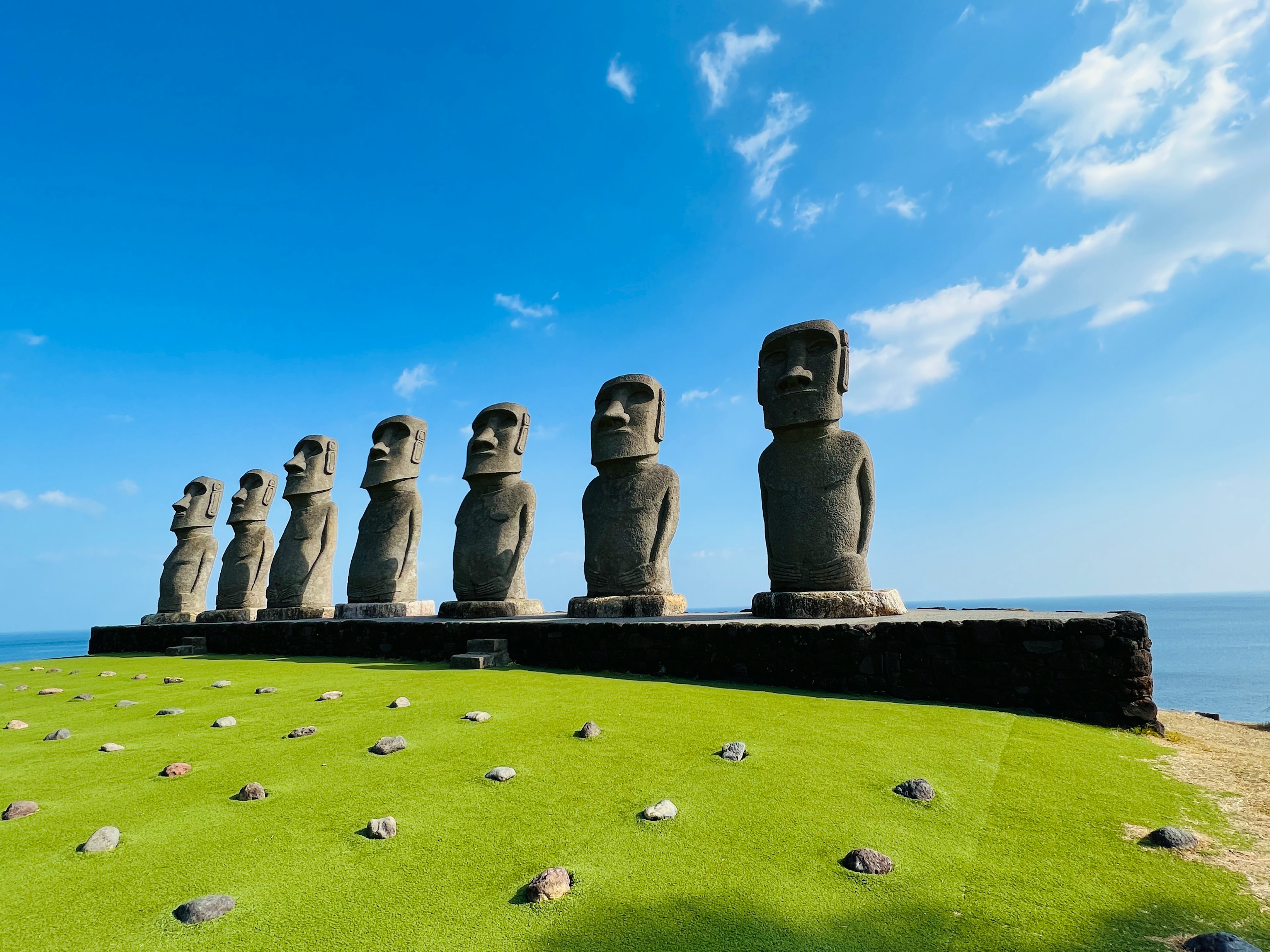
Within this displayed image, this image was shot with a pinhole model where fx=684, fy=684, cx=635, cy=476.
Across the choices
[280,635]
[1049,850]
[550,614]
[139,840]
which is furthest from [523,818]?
[280,635]

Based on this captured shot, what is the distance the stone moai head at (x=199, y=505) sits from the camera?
1507cm

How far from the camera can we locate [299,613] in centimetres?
1205

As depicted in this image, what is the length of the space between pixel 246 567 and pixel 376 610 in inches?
164

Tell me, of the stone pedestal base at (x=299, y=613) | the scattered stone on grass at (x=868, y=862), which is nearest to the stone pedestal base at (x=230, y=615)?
the stone pedestal base at (x=299, y=613)

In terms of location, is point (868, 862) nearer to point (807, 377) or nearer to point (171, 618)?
point (807, 377)

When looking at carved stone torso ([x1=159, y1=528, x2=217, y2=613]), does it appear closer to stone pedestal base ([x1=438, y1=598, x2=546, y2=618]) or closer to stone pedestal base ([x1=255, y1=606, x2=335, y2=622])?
stone pedestal base ([x1=255, y1=606, x2=335, y2=622])

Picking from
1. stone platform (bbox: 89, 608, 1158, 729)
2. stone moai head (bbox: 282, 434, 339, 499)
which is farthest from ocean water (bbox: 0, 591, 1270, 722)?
stone moai head (bbox: 282, 434, 339, 499)

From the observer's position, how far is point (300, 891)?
244cm

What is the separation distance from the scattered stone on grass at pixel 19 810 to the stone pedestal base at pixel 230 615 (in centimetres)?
Answer: 1049

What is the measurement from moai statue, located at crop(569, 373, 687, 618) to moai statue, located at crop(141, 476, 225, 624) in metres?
9.79

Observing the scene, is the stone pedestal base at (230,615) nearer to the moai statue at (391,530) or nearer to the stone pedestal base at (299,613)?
the stone pedestal base at (299,613)

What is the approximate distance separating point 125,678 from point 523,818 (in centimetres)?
746

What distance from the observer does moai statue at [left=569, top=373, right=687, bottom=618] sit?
879 centimetres

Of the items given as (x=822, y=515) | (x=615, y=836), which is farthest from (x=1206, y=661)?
(x=615, y=836)
